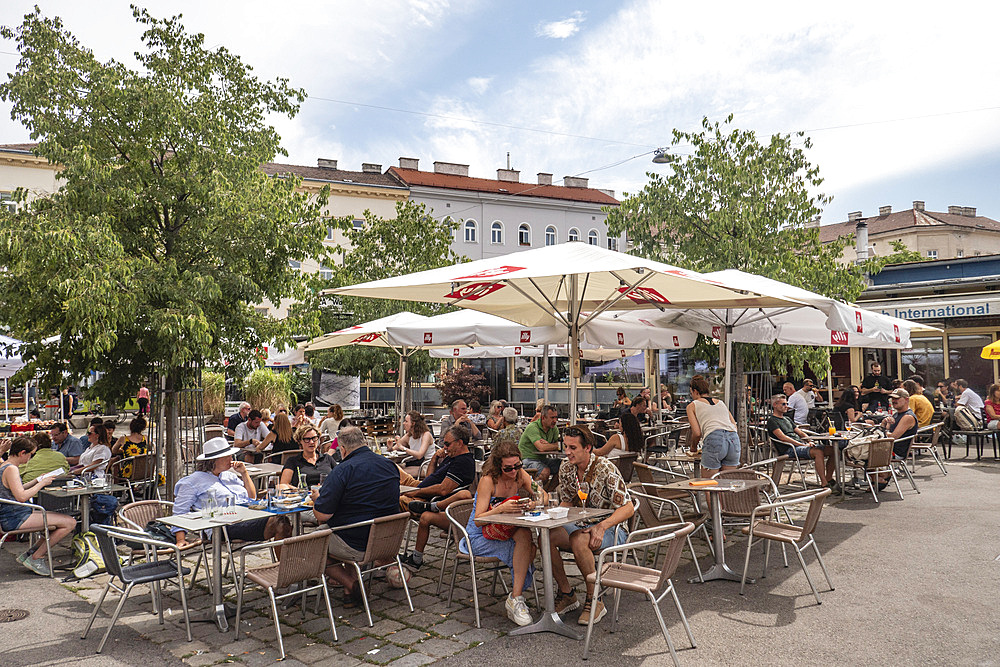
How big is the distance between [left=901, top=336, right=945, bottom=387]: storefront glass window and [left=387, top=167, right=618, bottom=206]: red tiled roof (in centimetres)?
3111

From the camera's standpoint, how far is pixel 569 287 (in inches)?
323

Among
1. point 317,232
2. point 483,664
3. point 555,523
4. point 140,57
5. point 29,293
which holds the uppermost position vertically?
point 140,57

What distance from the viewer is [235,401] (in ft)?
90.0

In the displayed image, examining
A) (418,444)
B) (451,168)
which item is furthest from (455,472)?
(451,168)

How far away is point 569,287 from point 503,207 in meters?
41.2

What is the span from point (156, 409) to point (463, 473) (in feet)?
16.5

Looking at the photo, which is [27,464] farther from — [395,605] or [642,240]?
[642,240]

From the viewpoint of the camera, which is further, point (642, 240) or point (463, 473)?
point (642, 240)

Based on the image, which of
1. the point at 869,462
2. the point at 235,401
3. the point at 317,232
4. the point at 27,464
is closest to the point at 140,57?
the point at 317,232

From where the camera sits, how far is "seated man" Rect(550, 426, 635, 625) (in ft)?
18.5

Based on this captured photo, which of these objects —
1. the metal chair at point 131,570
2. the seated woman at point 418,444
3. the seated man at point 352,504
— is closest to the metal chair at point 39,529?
the metal chair at point 131,570

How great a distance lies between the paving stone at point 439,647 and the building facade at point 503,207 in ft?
134

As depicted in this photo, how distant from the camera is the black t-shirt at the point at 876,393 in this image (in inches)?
688

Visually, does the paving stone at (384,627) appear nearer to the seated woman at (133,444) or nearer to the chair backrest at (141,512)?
the chair backrest at (141,512)
